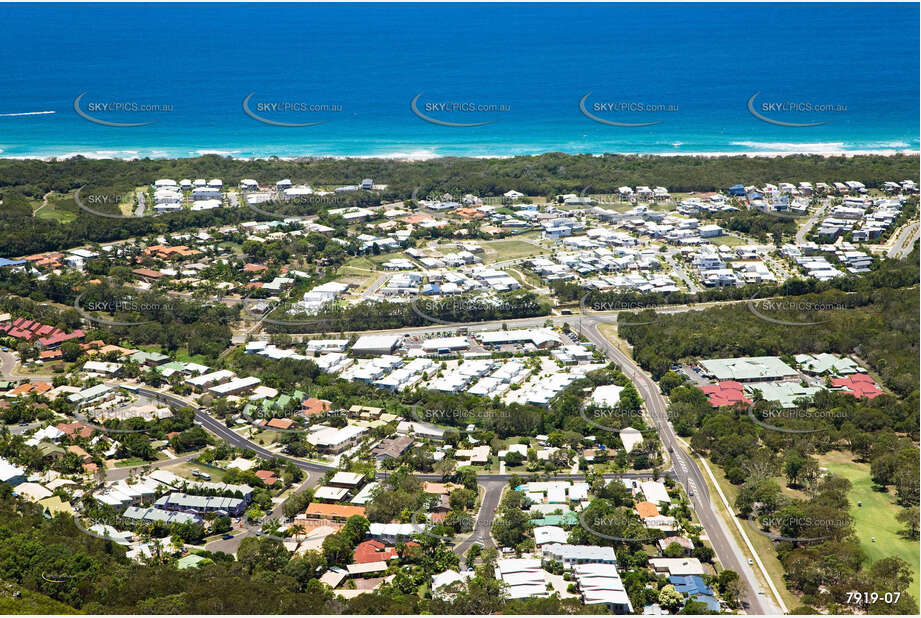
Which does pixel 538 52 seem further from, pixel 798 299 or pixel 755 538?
pixel 755 538

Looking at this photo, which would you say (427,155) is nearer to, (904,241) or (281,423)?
(904,241)

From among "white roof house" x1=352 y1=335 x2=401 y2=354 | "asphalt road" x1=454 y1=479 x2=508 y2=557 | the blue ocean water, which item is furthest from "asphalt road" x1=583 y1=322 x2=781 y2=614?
the blue ocean water

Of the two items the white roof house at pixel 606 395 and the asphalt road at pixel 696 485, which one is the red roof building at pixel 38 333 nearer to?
the white roof house at pixel 606 395

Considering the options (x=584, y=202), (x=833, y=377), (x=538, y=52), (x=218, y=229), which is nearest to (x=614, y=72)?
(x=538, y=52)

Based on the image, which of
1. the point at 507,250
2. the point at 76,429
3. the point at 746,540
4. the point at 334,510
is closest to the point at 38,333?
the point at 76,429

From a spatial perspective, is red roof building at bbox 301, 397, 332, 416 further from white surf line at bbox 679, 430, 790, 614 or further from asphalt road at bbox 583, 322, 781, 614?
white surf line at bbox 679, 430, 790, 614

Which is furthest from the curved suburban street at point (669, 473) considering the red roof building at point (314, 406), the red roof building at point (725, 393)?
the red roof building at point (314, 406)
